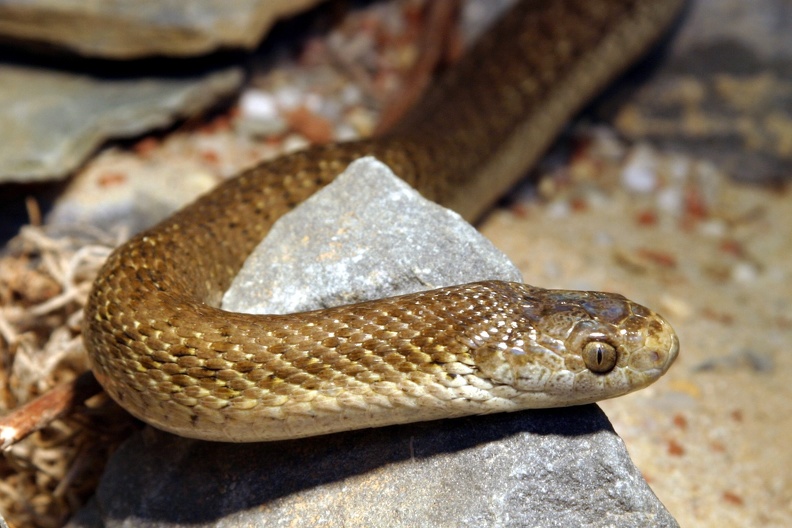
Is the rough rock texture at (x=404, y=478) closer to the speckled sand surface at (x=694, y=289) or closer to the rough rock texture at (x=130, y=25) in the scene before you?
the speckled sand surface at (x=694, y=289)

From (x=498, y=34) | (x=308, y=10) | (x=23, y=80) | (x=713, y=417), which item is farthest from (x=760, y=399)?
(x=23, y=80)

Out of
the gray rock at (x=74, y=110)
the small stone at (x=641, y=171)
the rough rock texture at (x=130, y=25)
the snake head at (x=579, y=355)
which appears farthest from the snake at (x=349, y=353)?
the small stone at (x=641, y=171)

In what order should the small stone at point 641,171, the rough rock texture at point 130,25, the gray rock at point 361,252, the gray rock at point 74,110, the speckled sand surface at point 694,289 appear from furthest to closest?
the small stone at point 641,171
the rough rock texture at point 130,25
the gray rock at point 74,110
the speckled sand surface at point 694,289
the gray rock at point 361,252

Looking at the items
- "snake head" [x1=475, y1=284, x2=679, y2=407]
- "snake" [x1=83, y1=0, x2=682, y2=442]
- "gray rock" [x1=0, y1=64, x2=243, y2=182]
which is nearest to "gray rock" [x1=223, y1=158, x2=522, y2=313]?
"snake" [x1=83, y1=0, x2=682, y2=442]

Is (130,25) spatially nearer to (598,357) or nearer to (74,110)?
(74,110)

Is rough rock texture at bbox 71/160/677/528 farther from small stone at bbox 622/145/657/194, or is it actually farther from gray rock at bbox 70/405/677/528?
small stone at bbox 622/145/657/194

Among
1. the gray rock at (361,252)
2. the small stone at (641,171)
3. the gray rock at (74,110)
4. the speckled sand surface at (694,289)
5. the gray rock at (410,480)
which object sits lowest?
the speckled sand surface at (694,289)

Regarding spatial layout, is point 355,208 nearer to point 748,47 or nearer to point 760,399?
point 760,399
